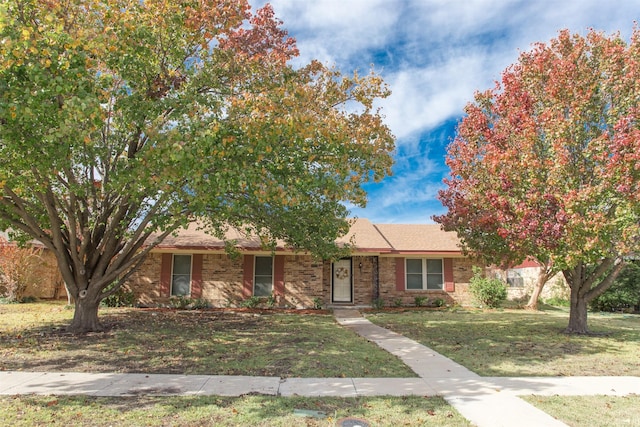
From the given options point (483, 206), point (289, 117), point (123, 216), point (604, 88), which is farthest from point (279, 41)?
point (604, 88)

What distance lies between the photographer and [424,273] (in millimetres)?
18938

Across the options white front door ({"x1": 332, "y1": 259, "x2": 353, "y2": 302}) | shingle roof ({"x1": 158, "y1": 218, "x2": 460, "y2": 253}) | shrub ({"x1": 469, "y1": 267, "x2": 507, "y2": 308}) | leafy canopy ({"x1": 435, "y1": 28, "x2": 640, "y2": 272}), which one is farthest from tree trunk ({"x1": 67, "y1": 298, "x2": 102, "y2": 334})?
shrub ({"x1": 469, "y1": 267, "x2": 507, "y2": 308})

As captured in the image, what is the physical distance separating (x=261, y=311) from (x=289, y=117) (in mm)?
11144

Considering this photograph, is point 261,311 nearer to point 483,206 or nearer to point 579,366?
point 483,206

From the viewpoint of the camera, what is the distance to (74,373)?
21.3 feet

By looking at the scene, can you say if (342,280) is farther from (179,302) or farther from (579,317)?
(579,317)

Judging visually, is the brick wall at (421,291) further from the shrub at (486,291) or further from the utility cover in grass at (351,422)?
the utility cover in grass at (351,422)

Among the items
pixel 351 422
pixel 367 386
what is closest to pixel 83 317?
pixel 367 386

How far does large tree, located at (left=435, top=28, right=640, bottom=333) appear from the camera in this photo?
8.48 metres

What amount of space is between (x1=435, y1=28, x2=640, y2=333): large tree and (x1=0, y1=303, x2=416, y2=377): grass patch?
451 centimetres

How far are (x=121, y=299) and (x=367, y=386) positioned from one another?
46.5 ft

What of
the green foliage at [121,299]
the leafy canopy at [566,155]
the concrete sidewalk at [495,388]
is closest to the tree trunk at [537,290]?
the leafy canopy at [566,155]

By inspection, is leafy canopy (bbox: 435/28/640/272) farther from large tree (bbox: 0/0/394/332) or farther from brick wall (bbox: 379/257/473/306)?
brick wall (bbox: 379/257/473/306)

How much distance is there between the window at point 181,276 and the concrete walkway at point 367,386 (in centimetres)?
1120
